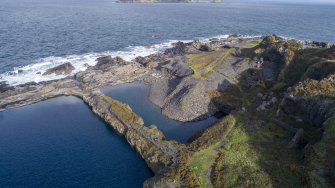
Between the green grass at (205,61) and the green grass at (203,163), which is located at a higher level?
the green grass at (205,61)

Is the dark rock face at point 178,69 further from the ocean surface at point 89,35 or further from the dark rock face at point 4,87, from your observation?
the dark rock face at point 4,87

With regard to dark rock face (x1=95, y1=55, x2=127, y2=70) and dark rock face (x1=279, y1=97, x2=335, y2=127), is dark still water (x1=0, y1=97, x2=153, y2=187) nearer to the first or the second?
dark rock face (x1=279, y1=97, x2=335, y2=127)

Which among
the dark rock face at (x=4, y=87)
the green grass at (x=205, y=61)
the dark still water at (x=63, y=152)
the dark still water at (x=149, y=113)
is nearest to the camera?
the dark still water at (x=63, y=152)

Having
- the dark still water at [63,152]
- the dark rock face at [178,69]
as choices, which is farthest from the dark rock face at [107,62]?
the dark still water at [63,152]

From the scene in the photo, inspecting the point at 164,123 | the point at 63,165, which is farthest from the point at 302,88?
the point at 63,165

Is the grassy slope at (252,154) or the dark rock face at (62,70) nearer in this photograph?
the grassy slope at (252,154)

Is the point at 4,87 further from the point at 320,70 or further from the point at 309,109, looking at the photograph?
the point at 320,70

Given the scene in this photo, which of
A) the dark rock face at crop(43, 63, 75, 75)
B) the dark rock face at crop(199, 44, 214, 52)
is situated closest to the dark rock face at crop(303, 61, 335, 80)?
the dark rock face at crop(199, 44, 214, 52)

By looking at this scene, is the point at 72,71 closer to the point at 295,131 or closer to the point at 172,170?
the point at 172,170
